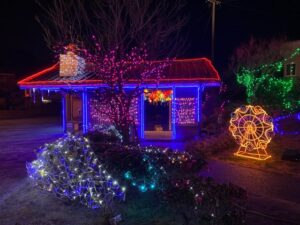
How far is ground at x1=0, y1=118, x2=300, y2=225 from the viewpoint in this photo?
5991mm

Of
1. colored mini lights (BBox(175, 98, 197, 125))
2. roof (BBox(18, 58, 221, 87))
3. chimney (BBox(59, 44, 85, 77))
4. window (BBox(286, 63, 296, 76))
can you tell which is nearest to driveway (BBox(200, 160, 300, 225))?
roof (BBox(18, 58, 221, 87))

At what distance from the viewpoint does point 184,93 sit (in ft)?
54.0

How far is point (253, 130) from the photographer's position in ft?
36.8

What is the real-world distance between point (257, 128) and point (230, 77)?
51.5 ft

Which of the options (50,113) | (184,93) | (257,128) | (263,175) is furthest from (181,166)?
(50,113)

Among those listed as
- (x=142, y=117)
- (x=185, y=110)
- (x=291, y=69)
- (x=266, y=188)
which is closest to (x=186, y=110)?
(x=185, y=110)

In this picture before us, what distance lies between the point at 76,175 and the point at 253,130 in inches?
252

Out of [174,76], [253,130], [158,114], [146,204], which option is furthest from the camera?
[158,114]

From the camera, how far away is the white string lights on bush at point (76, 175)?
629 centimetres

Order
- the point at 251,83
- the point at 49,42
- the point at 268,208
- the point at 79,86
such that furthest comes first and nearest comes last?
the point at 251,83 → the point at 79,86 → the point at 49,42 → the point at 268,208

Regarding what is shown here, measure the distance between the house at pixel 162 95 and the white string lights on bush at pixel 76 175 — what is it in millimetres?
7789

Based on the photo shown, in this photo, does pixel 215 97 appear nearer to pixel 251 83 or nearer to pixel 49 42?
pixel 251 83

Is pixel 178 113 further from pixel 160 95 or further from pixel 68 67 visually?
pixel 68 67

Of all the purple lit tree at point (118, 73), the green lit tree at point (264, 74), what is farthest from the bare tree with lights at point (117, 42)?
the green lit tree at point (264, 74)
